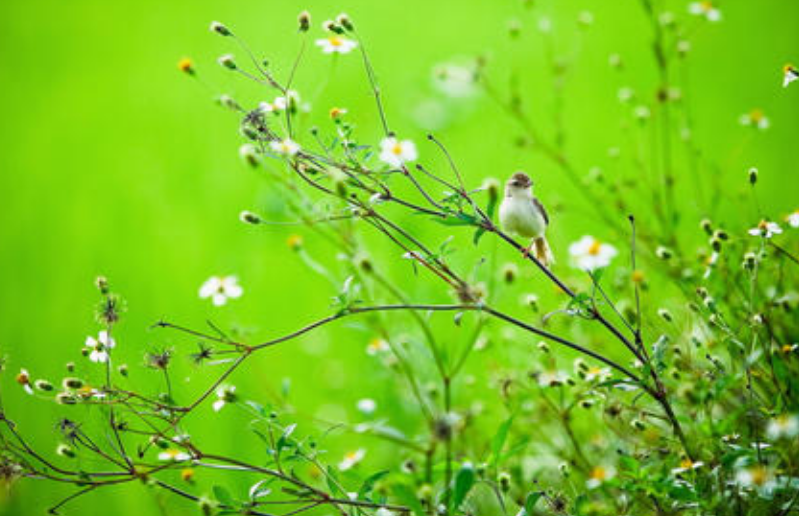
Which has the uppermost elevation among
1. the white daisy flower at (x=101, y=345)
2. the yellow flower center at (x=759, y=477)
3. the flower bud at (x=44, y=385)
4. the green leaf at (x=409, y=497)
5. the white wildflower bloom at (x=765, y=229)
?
the white wildflower bloom at (x=765, y=229)

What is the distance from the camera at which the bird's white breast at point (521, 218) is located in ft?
3.16

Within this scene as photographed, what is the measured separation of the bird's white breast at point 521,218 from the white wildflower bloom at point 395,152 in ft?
0.47

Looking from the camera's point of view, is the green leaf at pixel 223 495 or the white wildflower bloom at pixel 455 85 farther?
the white wildflower bloom at pixel 455 85

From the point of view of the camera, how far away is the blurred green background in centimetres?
202

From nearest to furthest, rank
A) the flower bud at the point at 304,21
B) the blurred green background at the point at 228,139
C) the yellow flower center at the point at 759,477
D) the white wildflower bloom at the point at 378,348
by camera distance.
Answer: the yellow flower center at the point at 759,477 → the flower bud at the point at 304,21 → the white wildflower bloom at the point at 378,348 → the blurred green background at the point at 228,139

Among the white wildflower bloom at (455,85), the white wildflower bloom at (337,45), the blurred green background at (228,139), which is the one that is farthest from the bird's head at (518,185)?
the white wildflower bloom at (455,85)

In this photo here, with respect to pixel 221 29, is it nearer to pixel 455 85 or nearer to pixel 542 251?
pixel 542 251

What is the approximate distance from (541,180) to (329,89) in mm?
858

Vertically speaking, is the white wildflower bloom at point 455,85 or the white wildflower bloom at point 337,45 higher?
the white wildflower bloom at point 455,85

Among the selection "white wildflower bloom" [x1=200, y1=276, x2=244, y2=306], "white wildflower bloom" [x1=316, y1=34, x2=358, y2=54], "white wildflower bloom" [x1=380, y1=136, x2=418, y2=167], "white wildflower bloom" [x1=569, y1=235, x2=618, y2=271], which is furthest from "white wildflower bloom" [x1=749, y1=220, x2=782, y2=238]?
"white wildflower bloom" [x1=200, y1=276, x2=244, y2=306]

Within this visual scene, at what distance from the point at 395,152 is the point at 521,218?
7.0 inches

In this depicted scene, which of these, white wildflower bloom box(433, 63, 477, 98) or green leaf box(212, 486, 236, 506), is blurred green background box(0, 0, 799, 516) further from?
green leaf box(212, 486, 236, 506)

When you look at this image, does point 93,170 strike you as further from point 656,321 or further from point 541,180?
point 656,321

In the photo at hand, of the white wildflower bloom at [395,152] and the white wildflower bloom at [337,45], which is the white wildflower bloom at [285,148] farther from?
the white wildflower bloom at [337,45]
